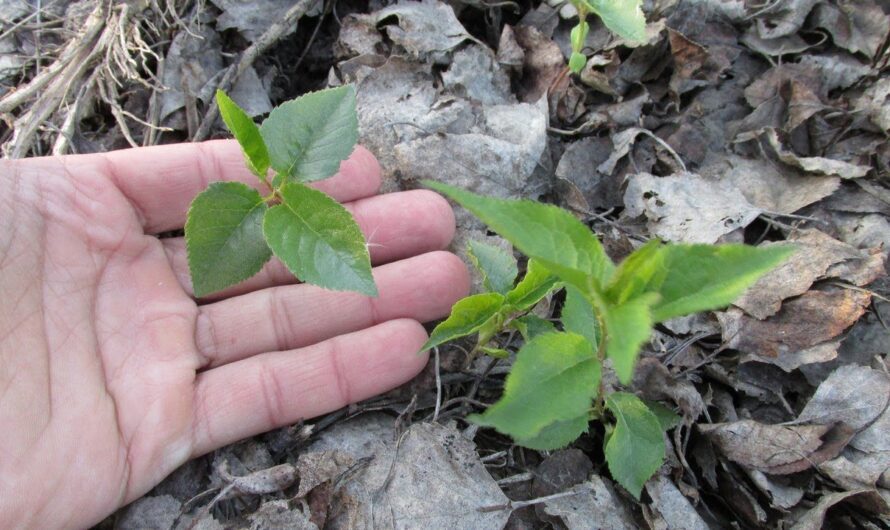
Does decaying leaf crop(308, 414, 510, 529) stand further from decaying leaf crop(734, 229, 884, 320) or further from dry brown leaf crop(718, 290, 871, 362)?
decaying leaf crop(734, 229, 884, 320)

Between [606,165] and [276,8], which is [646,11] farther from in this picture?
[276,8]

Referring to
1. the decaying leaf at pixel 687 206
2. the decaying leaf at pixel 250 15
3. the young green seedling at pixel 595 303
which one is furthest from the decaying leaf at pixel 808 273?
the decaying leaf at pixel 250 15

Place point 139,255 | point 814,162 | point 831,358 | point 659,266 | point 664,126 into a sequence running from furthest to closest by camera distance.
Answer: point 664,126 < point 814,162 < point 139,255 < point 831,358 < point 659,266

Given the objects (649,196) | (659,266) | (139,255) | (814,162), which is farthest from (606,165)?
(139,255)

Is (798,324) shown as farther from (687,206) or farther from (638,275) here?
(638,275)

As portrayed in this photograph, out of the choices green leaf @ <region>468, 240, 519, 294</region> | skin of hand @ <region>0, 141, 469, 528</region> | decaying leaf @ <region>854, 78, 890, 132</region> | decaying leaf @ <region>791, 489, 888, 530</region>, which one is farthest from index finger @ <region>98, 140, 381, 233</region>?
decaying leaf @ <region>854, 78, 890, 132</region>

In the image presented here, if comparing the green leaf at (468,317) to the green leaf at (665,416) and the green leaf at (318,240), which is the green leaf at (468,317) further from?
the green leaf at (665,416)
